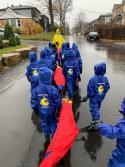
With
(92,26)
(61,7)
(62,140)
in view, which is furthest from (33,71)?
(92,26)

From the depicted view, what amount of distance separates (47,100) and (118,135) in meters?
1.86

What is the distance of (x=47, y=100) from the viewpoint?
4953 millimetres

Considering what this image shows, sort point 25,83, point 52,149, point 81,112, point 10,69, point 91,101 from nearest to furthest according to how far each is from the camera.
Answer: point 52,149, point 91,101, point 81,112, point 25,83, point 10,69

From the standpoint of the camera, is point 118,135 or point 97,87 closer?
point 118,135

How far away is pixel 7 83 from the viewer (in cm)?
1174

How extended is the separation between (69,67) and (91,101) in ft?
6.51

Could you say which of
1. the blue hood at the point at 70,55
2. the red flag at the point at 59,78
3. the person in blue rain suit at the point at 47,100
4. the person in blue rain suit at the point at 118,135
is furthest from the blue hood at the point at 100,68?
the person in blue rain suit at the point at 118,135

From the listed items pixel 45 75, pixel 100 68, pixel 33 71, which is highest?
pixel 45 75

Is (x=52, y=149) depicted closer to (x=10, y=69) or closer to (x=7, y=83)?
(x=7, y=83)

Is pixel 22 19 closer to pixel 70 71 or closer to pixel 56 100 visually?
pixel 70 71

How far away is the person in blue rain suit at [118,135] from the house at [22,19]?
53.9 metres

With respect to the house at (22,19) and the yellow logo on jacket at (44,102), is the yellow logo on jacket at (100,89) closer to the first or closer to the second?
the yellow logo on jacket at (44,102)

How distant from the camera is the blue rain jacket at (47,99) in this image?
478 centimetres

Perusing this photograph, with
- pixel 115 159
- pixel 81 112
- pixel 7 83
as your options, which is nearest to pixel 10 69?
pixel 7 83
